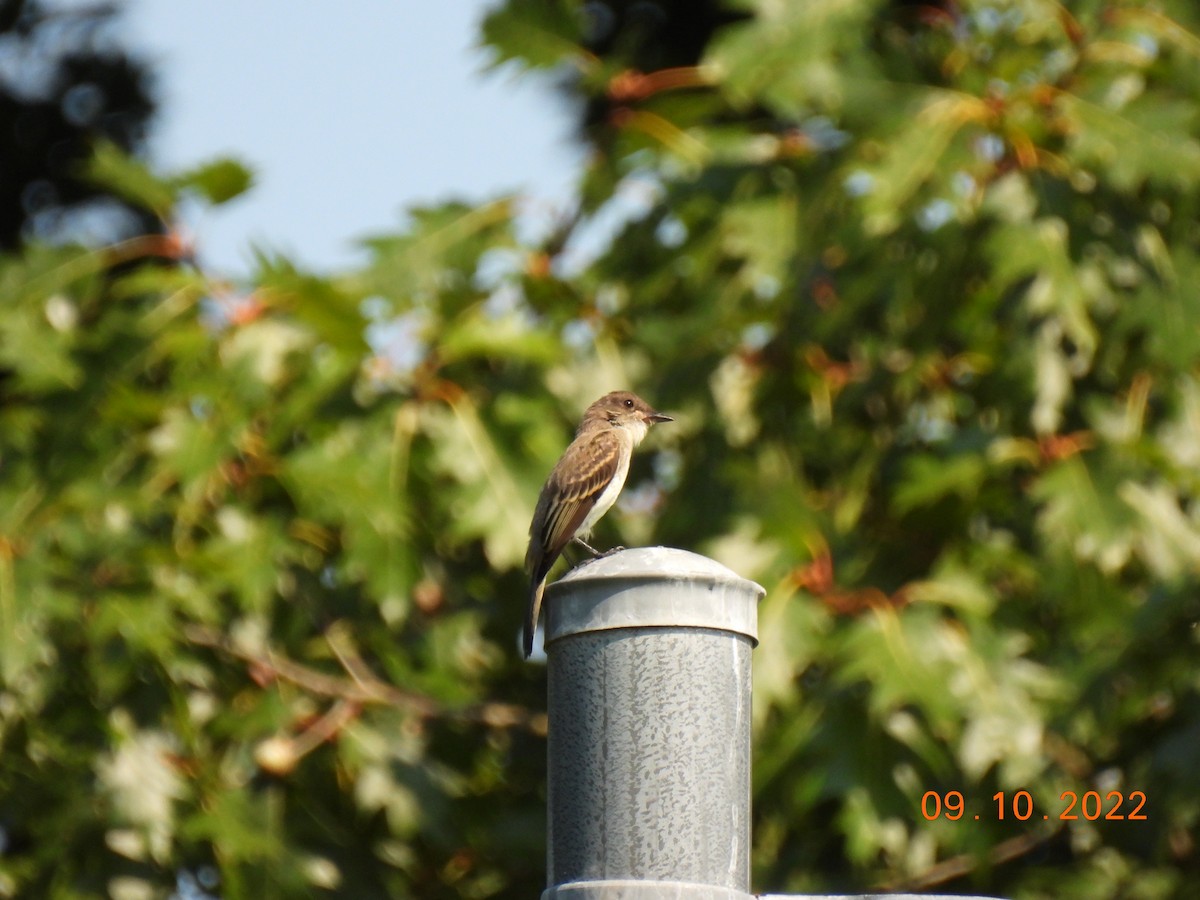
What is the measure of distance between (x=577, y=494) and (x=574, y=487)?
0.10 feet

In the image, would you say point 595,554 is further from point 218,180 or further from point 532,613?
point 218,180

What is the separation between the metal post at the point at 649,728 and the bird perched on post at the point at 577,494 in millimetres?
1779

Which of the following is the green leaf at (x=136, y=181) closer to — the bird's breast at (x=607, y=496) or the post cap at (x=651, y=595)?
the bird's breast at (x=607, y=496)

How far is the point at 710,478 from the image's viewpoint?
6.48 meters

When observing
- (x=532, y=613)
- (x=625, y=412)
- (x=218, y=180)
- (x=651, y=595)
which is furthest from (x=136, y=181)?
(x=651, y=595)

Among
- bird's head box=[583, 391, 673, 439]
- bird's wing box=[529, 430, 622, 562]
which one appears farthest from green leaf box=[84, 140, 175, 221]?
bird's wing box=[529, 430, 622, 562]

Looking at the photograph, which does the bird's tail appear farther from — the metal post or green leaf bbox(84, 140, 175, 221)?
green leaf bbox(84, 140, 175, 221)

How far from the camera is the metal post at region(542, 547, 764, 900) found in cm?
308

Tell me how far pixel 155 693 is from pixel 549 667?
3.28m

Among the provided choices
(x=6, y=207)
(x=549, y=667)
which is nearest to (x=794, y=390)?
(x=549, y=667)

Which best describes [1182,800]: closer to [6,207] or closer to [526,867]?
[526,867]

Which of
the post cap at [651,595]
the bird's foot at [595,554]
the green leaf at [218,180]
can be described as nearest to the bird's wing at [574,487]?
the bird's foot at [595,554]

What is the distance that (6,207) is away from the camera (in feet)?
38.8

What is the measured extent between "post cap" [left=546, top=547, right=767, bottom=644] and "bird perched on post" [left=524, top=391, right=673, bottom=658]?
5.79 feet
